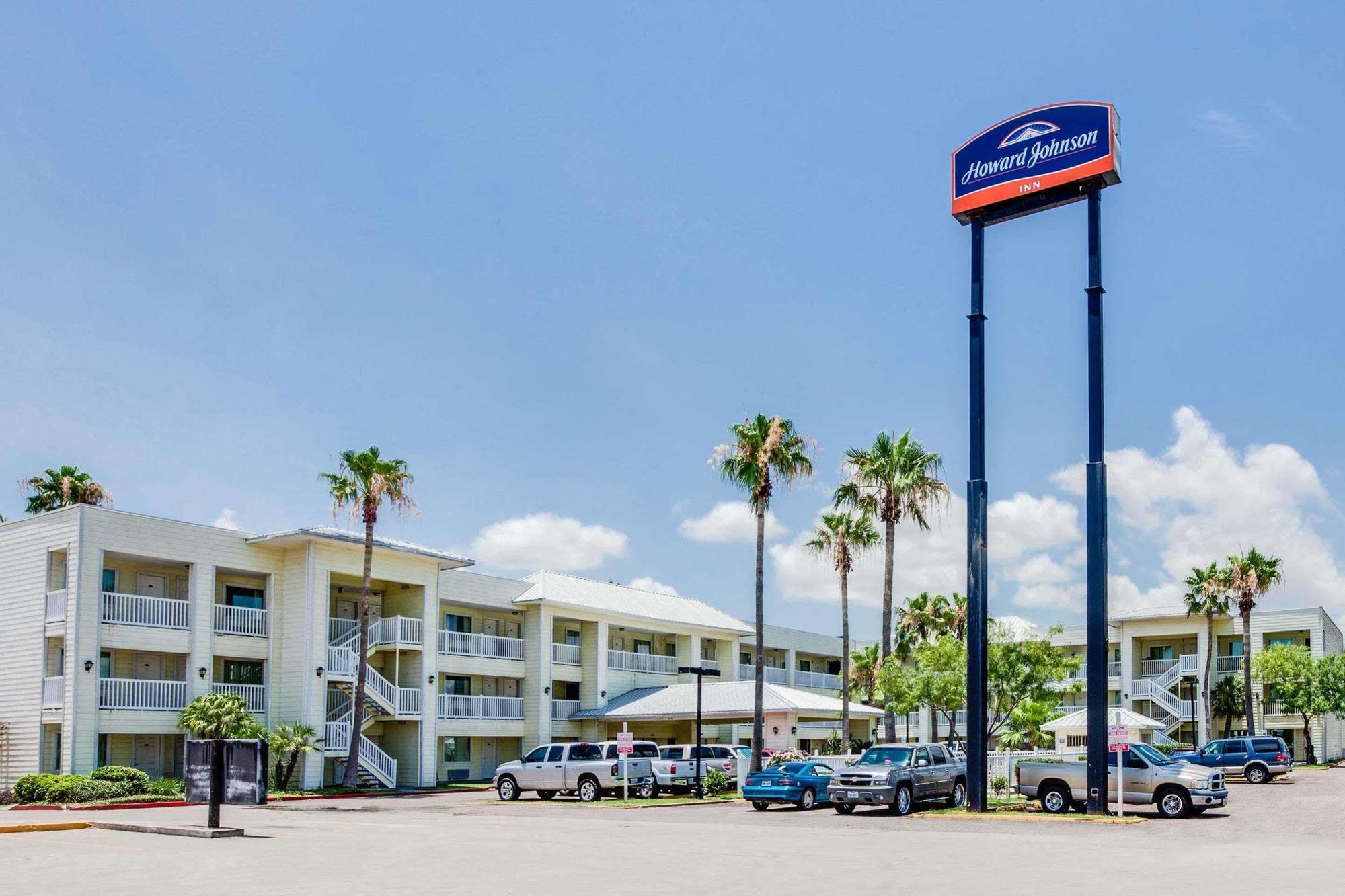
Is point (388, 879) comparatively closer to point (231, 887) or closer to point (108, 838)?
point (231, 887)

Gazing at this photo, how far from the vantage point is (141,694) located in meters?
38.1

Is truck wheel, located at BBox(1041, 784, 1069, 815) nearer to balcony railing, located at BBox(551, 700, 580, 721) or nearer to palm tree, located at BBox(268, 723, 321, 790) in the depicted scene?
palm tree, located at BBox(268, 723, 321, 790)

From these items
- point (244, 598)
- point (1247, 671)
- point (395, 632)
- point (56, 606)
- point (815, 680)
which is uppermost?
point (244, 598)

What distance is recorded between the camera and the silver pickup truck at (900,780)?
98.0ft

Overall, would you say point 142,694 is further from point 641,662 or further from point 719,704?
point 641,662

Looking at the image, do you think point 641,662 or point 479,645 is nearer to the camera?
point 479,645

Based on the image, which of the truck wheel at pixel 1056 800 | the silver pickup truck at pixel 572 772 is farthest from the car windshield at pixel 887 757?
the silver pickup truck at pixel 572 772

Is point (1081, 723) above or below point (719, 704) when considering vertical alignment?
→ below

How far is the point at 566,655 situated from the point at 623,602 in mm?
4704

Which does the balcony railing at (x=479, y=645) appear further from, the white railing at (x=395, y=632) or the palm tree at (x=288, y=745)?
the palm tree at (x=288, y=745)

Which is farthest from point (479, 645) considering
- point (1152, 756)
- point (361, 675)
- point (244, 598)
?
point (1152, 756)

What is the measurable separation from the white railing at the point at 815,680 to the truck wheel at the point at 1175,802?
37144 mm

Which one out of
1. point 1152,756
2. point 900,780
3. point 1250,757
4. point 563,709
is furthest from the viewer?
point 563,709

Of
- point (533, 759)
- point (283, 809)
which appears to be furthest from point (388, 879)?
point (533, 759)
